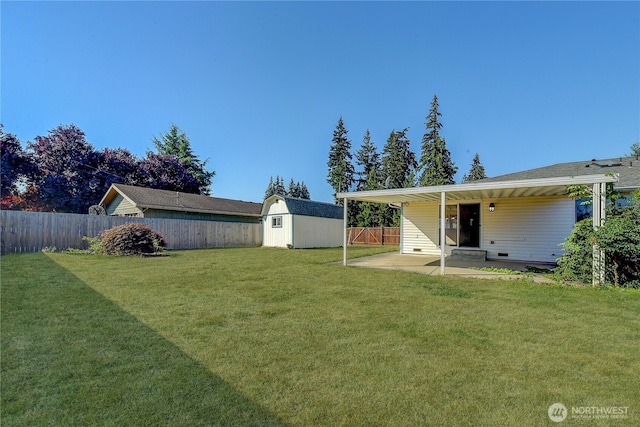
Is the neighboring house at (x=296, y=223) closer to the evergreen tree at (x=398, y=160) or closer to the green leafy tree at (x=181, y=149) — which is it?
the evergreen tree at (x=398, y=160)

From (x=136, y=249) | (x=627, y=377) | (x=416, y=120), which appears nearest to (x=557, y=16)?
(x=627, y=377)

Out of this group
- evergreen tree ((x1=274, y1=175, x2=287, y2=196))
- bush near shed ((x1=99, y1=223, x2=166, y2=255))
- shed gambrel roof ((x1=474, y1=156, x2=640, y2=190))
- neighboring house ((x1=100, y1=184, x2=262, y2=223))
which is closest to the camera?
shed gambrel roof ((x1=474, y1=156, x2=640, y2=190))

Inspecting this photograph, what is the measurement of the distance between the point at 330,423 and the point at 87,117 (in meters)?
27.5

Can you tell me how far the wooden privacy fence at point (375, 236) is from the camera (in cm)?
2191

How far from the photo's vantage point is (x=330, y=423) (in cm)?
193

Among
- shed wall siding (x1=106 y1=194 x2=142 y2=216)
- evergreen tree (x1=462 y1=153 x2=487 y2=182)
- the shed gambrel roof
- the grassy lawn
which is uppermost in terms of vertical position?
evergreen tree (x1=462 y1=153 x2=487 y2=182)

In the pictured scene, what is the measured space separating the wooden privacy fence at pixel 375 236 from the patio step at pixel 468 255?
32.9 ft

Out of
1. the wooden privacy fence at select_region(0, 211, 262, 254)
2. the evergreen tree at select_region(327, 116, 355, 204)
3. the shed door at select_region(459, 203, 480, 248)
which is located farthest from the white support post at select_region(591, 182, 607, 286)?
the evergreen tree at select_region(327, 116, 355, 204)

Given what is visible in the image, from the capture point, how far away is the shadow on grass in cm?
197

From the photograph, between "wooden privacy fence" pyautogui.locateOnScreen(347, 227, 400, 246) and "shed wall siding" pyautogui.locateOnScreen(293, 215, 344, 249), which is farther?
"wooden privacy fence" pyautogui.locateOnScreen(347, 227, 400, 246)

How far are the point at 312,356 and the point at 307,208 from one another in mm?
17136

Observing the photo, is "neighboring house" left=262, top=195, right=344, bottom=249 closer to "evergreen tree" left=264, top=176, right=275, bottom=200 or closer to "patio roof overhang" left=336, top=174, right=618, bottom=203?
"patio roof overhang" left=336, top=174, right=618, bottom=203

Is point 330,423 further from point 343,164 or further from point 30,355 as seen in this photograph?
point 343,164

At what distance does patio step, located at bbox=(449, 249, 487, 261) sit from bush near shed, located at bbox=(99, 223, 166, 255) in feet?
39.3
